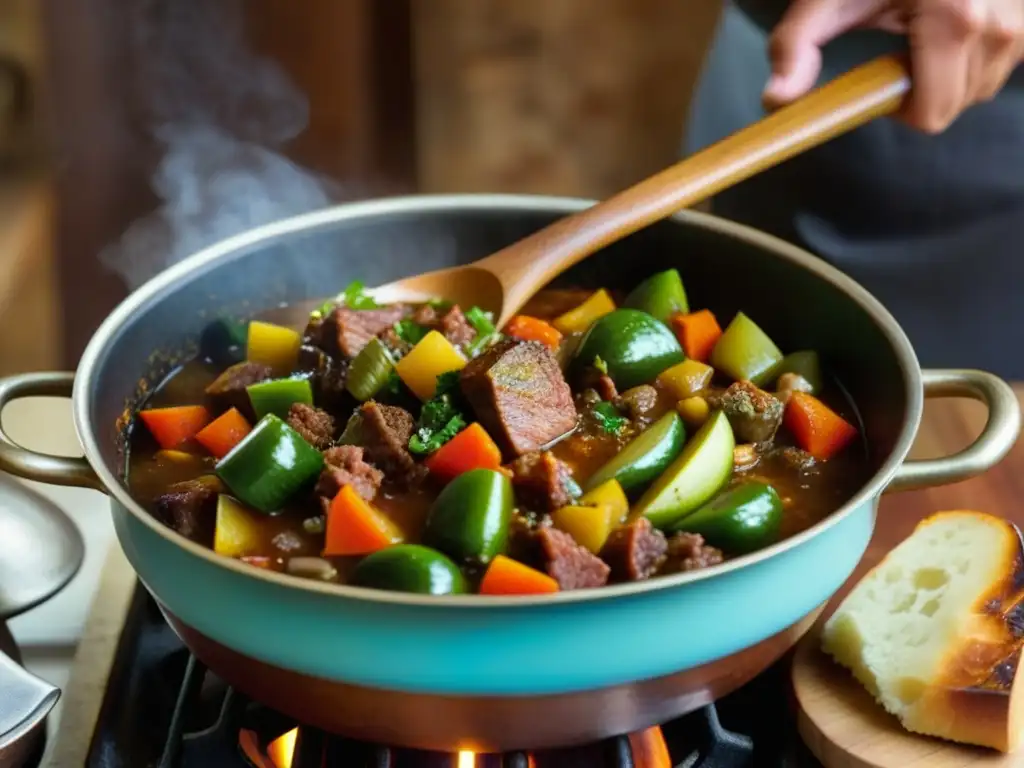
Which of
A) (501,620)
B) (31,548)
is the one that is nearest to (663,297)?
(501,620)

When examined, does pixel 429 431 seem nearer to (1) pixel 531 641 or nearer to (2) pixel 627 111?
(1) pixel 531 641

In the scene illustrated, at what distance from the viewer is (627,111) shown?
439 centimetres

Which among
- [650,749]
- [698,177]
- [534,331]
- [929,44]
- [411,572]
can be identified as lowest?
[650,749]

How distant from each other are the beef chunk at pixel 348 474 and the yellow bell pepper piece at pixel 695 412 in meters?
0.49

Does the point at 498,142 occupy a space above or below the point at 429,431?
below

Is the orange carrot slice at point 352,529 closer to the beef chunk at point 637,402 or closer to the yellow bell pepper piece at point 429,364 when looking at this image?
the yellow bell pepper piece at point 429,364

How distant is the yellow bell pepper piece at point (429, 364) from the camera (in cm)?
181

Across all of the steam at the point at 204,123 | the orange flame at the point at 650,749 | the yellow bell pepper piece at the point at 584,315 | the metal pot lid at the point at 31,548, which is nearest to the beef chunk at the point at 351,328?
the yellow bell pepper piece at the point at 584,315

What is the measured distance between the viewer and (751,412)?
1.76 m

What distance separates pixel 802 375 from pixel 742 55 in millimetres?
1475

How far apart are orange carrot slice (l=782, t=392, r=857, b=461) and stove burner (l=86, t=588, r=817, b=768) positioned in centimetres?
36

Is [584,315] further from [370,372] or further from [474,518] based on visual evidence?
[474,518]

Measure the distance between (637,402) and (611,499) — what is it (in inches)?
11.3

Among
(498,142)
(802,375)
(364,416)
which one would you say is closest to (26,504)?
(364,416)
